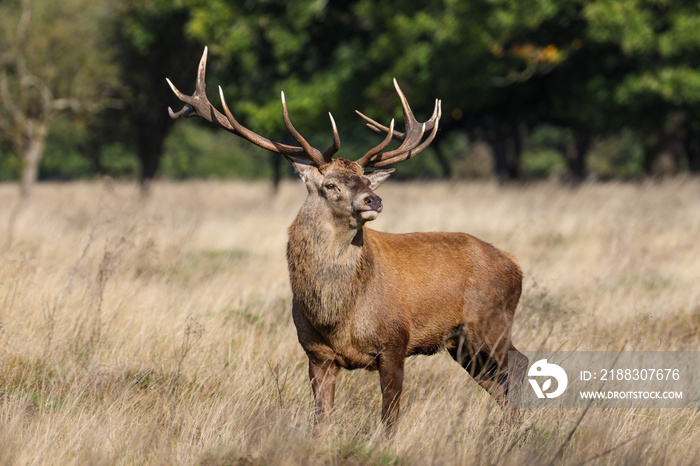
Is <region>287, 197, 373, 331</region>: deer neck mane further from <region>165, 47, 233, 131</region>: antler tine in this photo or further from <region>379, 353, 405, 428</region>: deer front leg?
<region>165, 47, 233, 131</region>: antler tine

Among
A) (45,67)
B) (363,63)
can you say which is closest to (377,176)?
(363,63)

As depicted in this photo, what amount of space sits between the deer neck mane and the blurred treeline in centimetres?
1191

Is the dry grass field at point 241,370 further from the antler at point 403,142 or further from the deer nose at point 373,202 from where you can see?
the antler at point 403,142

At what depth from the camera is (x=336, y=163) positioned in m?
4.43

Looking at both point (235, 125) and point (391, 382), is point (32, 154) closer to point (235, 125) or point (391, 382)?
point (235, 125)

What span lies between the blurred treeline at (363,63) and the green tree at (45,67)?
1.6 inches

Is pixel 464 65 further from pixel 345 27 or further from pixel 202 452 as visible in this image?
pixel 202 452

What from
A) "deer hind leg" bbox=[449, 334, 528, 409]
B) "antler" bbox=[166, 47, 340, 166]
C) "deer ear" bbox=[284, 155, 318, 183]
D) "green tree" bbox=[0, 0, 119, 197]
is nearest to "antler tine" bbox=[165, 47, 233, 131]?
"antler" bbox=[166, 47, 340, 166]

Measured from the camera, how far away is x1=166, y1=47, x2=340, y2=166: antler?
4.51 metres

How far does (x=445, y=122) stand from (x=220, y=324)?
51.4ft

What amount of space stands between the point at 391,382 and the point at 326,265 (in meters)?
0.70

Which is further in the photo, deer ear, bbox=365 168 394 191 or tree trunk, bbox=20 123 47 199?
tree trunk, bbox=20 123 47 199

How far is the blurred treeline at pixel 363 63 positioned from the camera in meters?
15.6

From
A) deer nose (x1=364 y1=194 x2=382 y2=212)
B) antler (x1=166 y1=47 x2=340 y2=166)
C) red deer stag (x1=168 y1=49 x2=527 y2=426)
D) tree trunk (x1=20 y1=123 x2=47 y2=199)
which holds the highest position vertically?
antler (x1=166 y1=47 x2=340 y2=166)
